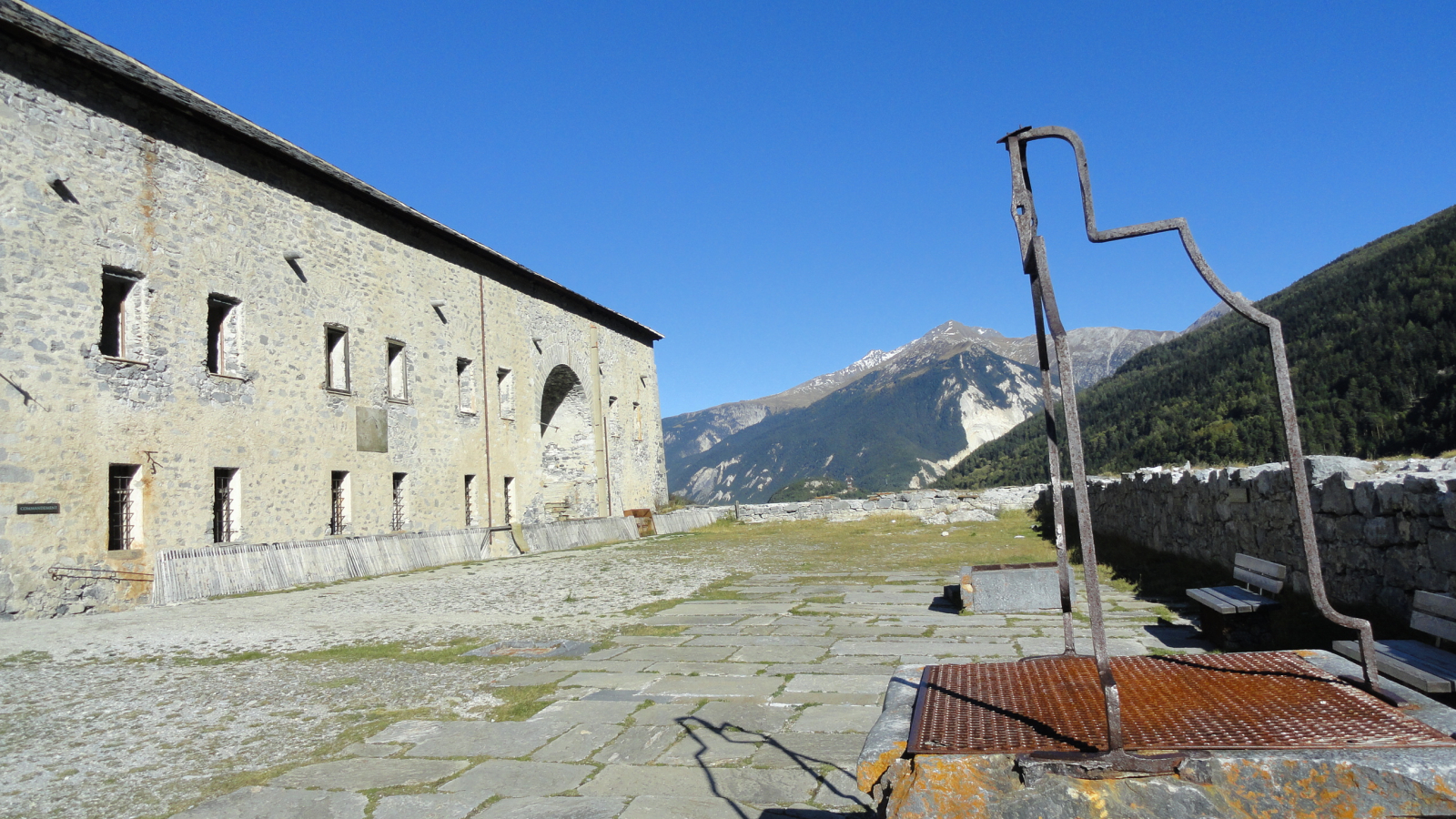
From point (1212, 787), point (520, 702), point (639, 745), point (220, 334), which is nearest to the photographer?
point (1212, 787)

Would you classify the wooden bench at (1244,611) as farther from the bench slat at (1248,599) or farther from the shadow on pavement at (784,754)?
the shadow on pavement at (784,754)

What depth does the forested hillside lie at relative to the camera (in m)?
32.6

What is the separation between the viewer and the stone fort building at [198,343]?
39.7 ft

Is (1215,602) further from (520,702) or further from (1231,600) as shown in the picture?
(520,702)

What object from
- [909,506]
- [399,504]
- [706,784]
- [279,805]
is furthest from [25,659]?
[909,506]

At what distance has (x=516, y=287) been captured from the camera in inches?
1045

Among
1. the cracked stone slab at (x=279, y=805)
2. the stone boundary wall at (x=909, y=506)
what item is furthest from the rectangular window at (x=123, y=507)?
the stone boundary wall at (x=909, y=506)

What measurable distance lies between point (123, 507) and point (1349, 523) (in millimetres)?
16250

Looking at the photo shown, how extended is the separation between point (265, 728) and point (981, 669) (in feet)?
14.9

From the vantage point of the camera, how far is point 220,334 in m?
15.8

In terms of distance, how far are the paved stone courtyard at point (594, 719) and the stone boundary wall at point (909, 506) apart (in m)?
18.6

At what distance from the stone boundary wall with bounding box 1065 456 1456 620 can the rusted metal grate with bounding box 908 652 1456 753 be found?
138 inches

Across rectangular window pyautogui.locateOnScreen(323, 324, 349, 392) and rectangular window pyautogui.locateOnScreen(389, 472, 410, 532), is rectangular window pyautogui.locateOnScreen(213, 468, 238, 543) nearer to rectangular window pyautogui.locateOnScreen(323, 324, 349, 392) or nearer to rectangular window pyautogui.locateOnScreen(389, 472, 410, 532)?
rectangular window pyautogui.locateOnScreen(323, 324, 349, 392)

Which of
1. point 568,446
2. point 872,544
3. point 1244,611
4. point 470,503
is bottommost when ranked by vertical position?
point 872,544
